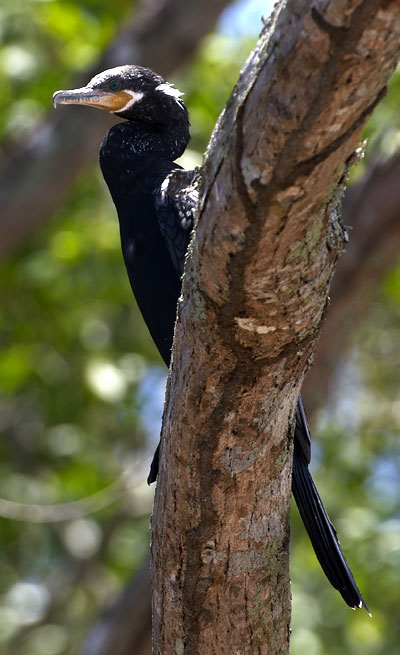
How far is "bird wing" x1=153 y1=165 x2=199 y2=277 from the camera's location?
2672 millimetres

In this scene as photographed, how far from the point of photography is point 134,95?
126 inches

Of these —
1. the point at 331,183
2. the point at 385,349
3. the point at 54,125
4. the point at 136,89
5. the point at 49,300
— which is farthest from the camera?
the point at 385,349

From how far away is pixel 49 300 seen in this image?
535cm

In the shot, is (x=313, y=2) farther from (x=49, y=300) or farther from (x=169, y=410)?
(x=49, y=300)

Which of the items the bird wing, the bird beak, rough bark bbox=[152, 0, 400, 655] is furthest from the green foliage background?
rough bark bbox=[152, 0, 400, 655]

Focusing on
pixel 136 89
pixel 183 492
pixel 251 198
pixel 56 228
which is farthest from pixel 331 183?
pixel 56 228

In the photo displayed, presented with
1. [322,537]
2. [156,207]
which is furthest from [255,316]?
[156,207]

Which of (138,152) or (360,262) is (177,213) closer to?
(138,152)

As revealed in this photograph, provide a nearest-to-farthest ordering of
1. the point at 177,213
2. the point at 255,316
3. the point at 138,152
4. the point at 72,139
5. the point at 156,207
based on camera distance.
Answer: the point at 255,316 < the point at 177,213 < the point at 156,207 < the point at 138,152 < the point at 72,139

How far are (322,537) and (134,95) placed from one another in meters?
1.63

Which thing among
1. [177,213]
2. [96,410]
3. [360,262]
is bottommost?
[177,213]

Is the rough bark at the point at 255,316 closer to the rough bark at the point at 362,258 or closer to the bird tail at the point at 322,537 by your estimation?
the bird tail at the point at 322,537

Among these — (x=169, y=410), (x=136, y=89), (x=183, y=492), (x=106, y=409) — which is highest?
(x=106, y=409)

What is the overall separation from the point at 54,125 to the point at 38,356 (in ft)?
4.65
